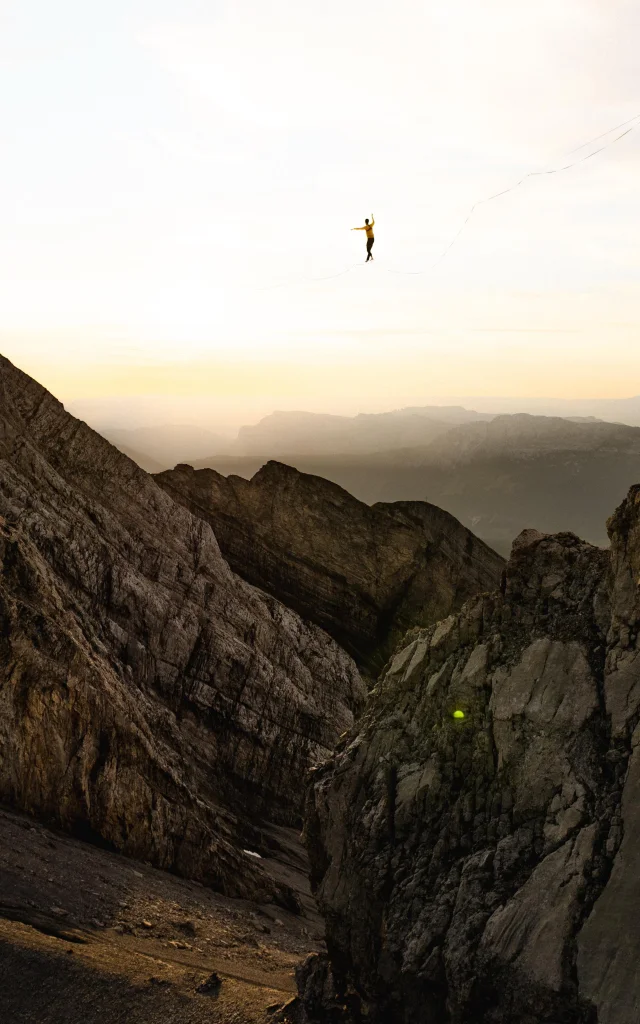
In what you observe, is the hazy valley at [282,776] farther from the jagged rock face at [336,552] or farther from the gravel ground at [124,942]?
the jagged rock face at [336,552]

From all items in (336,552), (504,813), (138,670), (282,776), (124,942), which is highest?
(336,552)

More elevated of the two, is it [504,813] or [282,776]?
[504,813]

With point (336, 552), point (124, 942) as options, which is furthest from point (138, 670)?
point (336, 552)

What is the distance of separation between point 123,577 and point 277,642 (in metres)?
12.5

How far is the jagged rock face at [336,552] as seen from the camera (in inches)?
2724

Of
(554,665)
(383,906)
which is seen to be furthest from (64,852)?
(554,665)

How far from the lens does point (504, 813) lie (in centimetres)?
1981

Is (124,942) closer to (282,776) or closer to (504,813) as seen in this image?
(504,813)

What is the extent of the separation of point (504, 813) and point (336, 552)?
51.9 metres

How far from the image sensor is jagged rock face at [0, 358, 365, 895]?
38188 millimetres

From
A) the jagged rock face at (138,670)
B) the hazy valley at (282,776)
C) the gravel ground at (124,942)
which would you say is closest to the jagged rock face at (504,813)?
the hazy valley at (282,776)

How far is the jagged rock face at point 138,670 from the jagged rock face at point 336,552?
699 centimetres

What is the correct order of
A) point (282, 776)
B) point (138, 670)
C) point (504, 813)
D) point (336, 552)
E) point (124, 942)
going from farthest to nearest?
1. point (336, 552)
2. point (282, 776)
3. point (138, 670)
4. point (124, 942)
5. point (504, 813)

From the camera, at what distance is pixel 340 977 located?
22.3 metres
